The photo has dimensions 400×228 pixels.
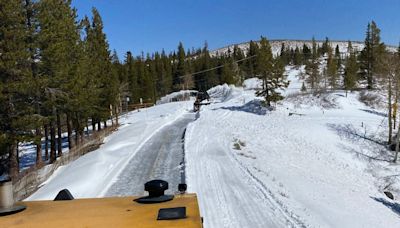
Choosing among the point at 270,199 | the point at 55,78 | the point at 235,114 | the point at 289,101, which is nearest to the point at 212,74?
the point at 289,101

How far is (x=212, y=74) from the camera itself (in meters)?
102

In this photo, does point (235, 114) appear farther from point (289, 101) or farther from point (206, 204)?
Result: point (206, 204)

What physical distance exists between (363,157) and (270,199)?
74.3 feet

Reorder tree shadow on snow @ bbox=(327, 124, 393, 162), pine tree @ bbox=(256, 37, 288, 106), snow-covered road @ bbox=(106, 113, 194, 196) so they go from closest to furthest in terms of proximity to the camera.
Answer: snow-covered road @ bbox=(106, 113, 194, 196)
tree shadow on snow @ bbox=(327, 124, 393, 162)
pine tree @ bbox=(256, 37, 288, 106)

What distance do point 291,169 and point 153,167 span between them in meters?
7.65

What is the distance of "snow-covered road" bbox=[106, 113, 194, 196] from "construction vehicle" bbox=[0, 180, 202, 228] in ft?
32.2

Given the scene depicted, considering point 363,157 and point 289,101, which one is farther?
point 289,101

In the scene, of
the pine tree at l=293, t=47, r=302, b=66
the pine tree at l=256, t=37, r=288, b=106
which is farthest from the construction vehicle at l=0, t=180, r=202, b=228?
the pine tree at l=293, t=47, r=302, b=66

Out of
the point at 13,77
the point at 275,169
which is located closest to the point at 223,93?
the point at 275,169

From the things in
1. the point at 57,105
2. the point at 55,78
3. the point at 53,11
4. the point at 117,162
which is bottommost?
the point at 117,162

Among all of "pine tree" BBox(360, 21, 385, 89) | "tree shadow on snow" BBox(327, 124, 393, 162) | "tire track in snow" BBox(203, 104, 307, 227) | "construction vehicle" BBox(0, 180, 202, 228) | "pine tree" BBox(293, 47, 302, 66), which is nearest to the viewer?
"construction vehicle" BBox(0, 180, 202, 228)

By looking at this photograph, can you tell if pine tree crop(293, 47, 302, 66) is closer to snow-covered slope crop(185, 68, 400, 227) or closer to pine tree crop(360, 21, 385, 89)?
pine tree crop(360, 21, 385, 89)

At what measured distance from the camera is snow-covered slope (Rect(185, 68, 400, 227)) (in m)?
11.8

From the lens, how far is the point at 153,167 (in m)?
18.7
